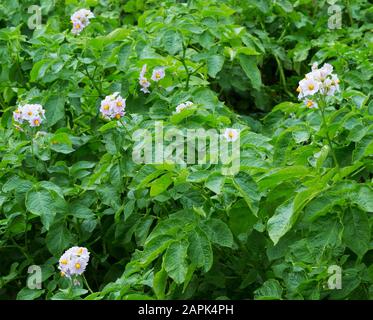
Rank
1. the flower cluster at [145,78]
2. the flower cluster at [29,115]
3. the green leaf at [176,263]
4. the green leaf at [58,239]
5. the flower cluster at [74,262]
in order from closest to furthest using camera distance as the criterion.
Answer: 1. the green leaf at [176,263]
2. the flower cluster at [74,262]
3. the green leaf at [58,239]
4. the flower cluster at [29,115]
5. the flower cluster at [145,78]

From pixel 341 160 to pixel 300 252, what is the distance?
0.32 m

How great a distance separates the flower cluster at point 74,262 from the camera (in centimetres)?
243

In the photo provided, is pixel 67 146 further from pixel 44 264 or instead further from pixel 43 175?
pixel 44 264

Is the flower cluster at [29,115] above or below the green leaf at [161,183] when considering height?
below

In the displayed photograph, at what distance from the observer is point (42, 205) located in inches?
104

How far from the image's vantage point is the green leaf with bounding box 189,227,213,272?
7.27ft

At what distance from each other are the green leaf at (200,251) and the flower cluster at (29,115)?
88 cm

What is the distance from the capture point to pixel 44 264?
2836mm

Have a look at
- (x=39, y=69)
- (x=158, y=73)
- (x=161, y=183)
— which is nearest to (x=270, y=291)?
(x=161, y=183)

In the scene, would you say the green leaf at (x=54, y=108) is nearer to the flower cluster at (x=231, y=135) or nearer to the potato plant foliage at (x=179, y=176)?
the potato plant foliage at (x=179, y=176)

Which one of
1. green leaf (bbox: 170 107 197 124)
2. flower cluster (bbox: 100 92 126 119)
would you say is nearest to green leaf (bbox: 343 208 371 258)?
green leaf (bbox: 170 107 197 124)

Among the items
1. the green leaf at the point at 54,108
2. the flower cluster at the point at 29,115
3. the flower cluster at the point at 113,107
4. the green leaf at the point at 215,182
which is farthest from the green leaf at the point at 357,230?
the green leaf at the point at 54,108

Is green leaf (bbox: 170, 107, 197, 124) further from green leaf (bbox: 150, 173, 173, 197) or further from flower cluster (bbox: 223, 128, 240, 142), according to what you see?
green leaf (bbox: 150, 173, 173, 197)
